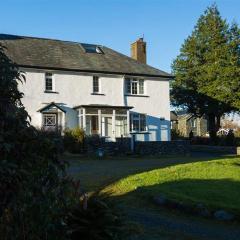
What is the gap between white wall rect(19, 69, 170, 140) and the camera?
37.7 m

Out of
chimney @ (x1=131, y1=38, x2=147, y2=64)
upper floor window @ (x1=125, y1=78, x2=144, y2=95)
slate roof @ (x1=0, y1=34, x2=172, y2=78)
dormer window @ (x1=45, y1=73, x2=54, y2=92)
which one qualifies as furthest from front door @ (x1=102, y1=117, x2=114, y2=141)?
chimney @ (x1=131, y1=38, x2=147, y2=64)

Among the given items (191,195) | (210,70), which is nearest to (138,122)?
(210,70)

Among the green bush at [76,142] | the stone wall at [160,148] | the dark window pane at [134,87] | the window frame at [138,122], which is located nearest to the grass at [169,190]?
the green bush at [76,142]

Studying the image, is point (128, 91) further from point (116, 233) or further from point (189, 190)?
point (116, 233)

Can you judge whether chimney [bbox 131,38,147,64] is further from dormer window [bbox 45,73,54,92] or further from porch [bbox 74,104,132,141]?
dormer window [bbox 45,73,54,92]

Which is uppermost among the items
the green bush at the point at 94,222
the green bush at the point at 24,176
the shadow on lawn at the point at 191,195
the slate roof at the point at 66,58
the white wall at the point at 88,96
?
the slate roof at the point at 66,58

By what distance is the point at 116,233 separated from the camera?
245 inches

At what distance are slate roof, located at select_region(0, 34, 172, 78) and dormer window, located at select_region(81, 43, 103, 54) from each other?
377 mm

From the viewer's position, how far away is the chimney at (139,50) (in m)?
47.6

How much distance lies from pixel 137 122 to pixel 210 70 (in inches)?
582

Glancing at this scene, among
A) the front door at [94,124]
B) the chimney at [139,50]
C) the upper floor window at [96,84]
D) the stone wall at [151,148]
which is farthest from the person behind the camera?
the chimney at [139,50]

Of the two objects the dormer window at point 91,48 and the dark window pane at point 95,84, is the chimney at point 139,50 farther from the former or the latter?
the dark window pane at point 95,84

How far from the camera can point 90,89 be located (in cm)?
4019

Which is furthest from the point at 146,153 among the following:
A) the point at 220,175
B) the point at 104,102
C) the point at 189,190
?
the point at 189,190
